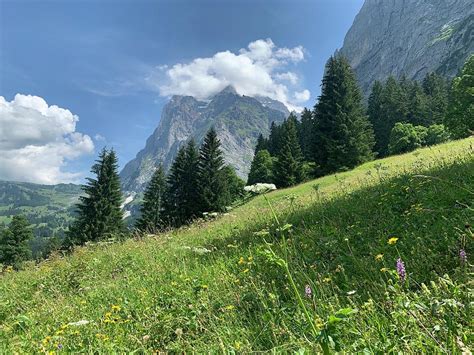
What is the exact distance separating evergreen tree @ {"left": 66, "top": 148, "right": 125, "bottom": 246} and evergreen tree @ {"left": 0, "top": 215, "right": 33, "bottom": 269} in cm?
2050

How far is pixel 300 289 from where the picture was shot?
4.08 metres

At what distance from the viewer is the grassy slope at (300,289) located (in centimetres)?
241

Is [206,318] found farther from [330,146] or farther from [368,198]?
[330,146]

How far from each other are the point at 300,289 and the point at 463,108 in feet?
149

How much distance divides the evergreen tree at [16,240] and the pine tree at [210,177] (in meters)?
36.1

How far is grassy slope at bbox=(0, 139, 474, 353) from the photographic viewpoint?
241 cm

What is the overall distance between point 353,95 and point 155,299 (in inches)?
1850

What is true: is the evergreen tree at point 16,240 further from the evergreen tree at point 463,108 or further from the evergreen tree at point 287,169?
the evergreen tree at point 463,108

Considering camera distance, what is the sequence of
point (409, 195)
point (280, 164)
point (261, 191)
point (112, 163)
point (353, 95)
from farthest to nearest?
point (280, 164) → point (112, 163) → point (353, 95) → point (409, 195) → point (261, 191)

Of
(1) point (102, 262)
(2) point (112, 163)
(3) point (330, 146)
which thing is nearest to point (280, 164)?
(3) point (330, 146)

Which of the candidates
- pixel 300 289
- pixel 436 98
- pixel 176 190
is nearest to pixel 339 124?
pixel 176 190

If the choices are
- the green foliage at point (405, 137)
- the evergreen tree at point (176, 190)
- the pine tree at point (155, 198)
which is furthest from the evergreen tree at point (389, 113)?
the pine tree at point (155, 198)

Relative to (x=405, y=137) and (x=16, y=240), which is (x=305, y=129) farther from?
(x=16, y=240)

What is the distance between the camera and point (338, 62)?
4659cm
